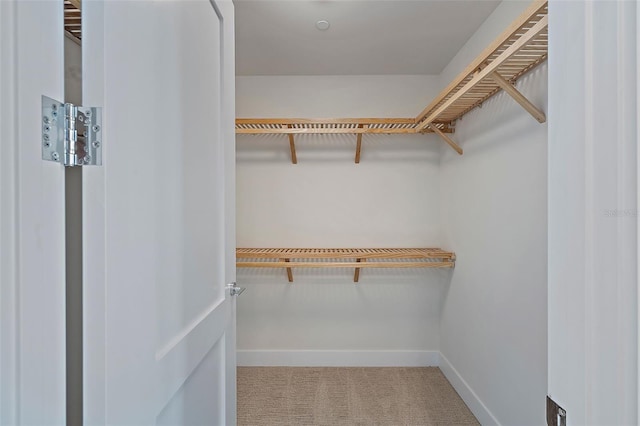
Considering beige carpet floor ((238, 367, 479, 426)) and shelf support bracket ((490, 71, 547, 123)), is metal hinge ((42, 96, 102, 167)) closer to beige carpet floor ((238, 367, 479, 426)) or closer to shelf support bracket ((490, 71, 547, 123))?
shelf support bracket ((490, 71, 547, 123))

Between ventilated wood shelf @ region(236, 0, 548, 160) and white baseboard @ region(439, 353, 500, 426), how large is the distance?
58.1 inches

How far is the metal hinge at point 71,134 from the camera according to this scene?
0.49 metres

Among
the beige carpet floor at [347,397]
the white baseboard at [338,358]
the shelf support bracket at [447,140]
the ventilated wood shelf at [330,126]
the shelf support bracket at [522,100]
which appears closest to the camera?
the shelf support bracket at [522,100]

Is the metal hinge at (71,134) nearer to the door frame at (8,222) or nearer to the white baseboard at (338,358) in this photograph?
the door frame at (8,222)

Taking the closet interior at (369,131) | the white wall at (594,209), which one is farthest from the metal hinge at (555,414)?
the closet interior at (369,131)

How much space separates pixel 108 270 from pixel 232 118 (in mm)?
882

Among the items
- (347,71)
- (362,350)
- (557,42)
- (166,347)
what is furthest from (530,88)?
(362,350)

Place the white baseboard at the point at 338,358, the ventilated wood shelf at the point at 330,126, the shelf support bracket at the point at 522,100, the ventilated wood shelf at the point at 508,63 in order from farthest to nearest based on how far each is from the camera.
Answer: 1. the white baseboard at the point at 338,358
2. the ventilated wood shelf at the point at 330,126
3. the shelf support bracket at the point at 522,100
4. the ventilated wood shelf at the point at 508,63


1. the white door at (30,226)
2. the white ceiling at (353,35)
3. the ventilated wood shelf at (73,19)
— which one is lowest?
the white door at (30,226)

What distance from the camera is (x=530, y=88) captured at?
1.42m

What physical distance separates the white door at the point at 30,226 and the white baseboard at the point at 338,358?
2228 millimetres

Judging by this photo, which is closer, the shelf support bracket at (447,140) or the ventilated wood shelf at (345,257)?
the shelf support bracket at (447,140)

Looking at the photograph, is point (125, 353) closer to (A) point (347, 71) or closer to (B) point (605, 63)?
(B) point (605, 63)

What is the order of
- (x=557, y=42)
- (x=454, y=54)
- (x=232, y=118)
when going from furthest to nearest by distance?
(x=454, y=54) < (x=232, y=118) < (x=557, y=42)
